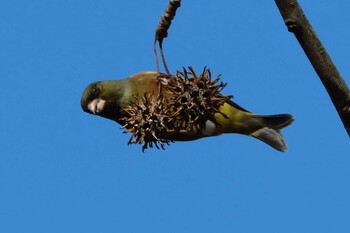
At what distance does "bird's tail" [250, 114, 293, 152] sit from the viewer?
180 inches

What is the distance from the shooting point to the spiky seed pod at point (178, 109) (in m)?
2.86

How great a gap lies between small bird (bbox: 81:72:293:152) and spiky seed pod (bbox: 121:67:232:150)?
19.9 inches

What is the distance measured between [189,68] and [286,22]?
1.91 feet

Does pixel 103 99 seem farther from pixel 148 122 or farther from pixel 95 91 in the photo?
pixel 148 122

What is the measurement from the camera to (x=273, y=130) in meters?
4.64

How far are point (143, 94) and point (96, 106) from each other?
583 millimetres

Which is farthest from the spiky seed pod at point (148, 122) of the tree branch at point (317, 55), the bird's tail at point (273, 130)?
the bird's tail at point (273, 130)

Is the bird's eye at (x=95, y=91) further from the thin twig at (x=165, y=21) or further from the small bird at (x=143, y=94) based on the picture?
the thin twig at (x=165, y=21)

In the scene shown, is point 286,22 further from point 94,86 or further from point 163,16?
point 94,86

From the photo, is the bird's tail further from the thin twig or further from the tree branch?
the tree branch

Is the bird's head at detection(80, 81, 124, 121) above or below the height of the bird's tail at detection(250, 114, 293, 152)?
above

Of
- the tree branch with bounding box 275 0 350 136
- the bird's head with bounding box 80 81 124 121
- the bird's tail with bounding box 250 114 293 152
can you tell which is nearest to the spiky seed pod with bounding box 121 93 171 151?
the tree branch with bounding box 275 0 350 136

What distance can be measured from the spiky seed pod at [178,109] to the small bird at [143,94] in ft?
1.66

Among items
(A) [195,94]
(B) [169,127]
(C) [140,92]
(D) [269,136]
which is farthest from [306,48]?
(D) [269,136]
